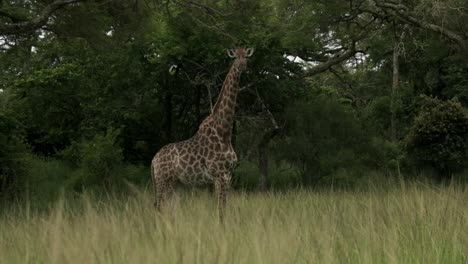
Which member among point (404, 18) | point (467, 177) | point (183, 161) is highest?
point (404, 18)

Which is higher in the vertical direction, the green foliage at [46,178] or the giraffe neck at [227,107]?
the giraffe neck at [227,107]

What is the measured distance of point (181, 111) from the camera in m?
17.2

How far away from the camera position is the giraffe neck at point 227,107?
9.09 meters

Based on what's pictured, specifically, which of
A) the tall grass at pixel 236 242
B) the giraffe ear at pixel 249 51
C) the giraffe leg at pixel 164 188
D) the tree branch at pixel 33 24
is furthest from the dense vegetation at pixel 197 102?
the tall grass at pixel 236 242

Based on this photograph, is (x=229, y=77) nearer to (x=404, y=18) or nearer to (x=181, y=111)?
(x=404, y=18)

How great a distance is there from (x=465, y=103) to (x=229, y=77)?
15607mm

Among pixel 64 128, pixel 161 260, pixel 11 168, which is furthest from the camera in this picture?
pixel 64 128

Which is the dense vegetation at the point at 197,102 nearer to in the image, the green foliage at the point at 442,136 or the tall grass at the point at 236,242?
the green foliage at the point at 442,136

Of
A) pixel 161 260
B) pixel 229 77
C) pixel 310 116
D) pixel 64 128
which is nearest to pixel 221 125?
pixel 229 77

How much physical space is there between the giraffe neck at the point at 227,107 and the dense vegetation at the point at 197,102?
151 inches

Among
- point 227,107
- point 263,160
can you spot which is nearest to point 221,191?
point 227,107

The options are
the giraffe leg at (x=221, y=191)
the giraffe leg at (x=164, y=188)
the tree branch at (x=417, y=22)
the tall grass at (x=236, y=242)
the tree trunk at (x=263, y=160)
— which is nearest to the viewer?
the tall grass at (x=236, y=242)

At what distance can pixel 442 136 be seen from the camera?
15672 millimetres

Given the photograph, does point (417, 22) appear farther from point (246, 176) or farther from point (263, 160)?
point (246, 176)
